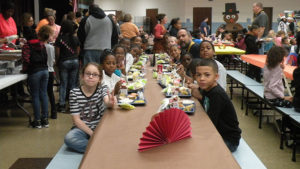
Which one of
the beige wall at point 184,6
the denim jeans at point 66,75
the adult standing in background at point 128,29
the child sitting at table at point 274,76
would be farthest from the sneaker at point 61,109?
the beige wall at point 184,6

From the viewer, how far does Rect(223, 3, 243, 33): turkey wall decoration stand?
14.2 meters

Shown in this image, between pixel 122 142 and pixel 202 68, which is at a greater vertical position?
pixel 202 68

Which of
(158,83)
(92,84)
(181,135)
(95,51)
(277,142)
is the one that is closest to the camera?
(181,135)

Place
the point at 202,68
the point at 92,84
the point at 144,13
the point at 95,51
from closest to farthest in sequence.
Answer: the point at 202,68
the point at 92,84
the point at 95,51
the point at 144,13

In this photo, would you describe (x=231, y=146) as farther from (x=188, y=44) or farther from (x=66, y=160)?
(x=188, y=44)

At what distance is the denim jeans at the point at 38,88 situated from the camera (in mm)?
4641

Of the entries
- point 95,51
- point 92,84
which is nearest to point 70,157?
point 92,84

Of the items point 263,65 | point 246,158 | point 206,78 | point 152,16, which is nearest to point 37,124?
point 206,78

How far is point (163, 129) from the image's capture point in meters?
1.92

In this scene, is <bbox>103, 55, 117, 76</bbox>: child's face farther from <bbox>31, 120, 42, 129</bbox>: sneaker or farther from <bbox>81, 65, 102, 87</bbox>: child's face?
<bbox>31, 120, 42, 129</bbox>: sneaker

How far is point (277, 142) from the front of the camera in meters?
4.42

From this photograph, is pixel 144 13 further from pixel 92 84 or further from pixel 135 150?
pixel 135 150

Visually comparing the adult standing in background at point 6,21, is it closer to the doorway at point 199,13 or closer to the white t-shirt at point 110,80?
the white t-shirt at point 110,80

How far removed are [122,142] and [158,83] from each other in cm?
207
